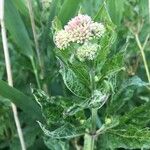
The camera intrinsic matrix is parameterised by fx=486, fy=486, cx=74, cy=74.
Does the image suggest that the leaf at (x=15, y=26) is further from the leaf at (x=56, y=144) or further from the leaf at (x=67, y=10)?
the leaf at (x=56, y=144)

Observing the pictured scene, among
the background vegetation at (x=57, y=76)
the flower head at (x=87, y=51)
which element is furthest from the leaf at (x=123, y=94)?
the flower head at (x=87, y=51)

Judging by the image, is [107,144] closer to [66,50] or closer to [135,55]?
[66,50]

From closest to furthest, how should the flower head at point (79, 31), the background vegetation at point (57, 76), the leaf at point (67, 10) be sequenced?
1. the flower head at point (79, 31)
2. the background vegetation at point (57, 76)
3. the leaf at point (67, 10)

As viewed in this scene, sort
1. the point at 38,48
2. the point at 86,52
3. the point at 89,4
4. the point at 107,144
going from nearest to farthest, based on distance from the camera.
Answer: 1. the point at 86,52
2. the point at 107,144
3. the point at 38,48
4. the point at 89,4

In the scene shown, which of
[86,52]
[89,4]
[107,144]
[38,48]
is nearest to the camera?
[86,52]

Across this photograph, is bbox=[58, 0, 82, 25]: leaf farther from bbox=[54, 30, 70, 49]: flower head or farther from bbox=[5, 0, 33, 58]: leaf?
bbox=[54, 30, 70, 49]: flower head

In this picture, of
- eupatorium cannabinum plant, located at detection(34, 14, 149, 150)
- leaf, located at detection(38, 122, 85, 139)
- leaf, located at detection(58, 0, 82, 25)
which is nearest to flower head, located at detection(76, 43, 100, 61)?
eupatorium cannabinum plant, located at detection(34, 14, 149, 150)

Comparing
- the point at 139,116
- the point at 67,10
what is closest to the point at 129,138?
the point at 139,116

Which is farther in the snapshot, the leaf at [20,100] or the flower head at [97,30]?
the leaf at [20,100]

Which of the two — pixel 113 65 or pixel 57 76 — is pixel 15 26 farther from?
pixel 113 65

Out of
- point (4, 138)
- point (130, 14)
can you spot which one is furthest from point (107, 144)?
point (130, 14)
